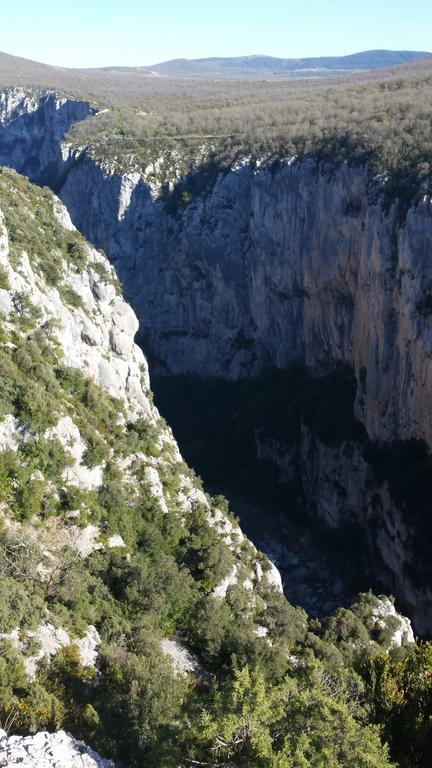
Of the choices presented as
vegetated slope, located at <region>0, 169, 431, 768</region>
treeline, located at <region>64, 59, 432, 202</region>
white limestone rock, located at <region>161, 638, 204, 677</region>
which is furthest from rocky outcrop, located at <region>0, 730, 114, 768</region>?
treeline, located at <region>64, 59, 432, 202</region>

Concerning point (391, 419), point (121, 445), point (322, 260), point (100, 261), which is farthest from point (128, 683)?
point (322, 260)

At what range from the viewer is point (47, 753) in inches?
513

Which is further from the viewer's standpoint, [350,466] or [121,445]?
[350,466]

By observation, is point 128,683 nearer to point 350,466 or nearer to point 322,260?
point 350,466

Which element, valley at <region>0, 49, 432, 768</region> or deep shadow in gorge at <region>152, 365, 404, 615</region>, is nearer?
valley at <region>0, 49, 432, 768</region>

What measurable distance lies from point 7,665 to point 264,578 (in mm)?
14604

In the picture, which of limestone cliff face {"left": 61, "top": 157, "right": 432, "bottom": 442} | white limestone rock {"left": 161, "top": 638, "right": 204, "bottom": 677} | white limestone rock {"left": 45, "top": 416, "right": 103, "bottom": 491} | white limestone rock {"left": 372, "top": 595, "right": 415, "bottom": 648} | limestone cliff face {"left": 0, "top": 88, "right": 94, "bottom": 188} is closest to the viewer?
white limestone rock {"left": 161, "top": 638, "right": 204, "bottom": 677}

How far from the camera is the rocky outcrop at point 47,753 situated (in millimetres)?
12727

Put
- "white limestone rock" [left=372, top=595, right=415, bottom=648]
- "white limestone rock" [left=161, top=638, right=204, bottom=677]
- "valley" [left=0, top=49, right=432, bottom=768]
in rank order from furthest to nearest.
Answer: "white limestone rock" [left=372, top=595, right=415, bottom=648]
"white limestone rock" [left=161, top=638, right=204, bottom=677]
"valley" [left=0, top=49, right=432, bottom=768]

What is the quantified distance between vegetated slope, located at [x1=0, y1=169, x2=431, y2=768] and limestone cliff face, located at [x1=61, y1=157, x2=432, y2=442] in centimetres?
1501

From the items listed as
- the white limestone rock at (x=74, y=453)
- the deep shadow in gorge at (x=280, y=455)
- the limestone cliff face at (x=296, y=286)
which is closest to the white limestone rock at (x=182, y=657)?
the white limestone rock at (x=74, y=453)

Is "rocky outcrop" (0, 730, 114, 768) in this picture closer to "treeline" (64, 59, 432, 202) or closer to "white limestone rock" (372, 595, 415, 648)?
"white limestone rock" (372, 595, 415, 648)

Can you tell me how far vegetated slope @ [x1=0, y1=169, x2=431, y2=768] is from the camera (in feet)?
50.5

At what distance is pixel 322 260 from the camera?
2018 inches
